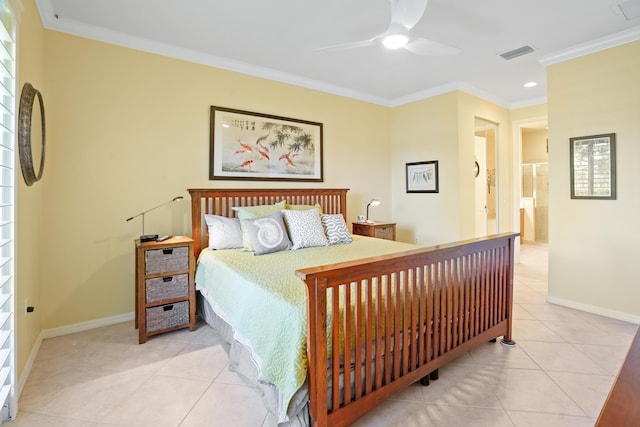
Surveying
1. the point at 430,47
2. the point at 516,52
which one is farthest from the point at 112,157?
the point at 516,52

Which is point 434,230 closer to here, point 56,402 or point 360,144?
point 360,144

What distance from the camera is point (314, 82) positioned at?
4.07 meters

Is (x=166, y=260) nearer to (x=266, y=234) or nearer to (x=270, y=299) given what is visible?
(x=266, y=234)

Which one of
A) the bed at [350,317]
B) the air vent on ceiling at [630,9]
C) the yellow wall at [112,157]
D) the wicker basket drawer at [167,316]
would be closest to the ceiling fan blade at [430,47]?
the air vent on ceiling at [630,9]

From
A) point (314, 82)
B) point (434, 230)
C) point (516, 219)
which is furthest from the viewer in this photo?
point (516, 219)

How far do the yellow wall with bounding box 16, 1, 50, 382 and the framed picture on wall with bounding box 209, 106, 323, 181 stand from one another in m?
1.40

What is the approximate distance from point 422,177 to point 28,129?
4245 millimetres

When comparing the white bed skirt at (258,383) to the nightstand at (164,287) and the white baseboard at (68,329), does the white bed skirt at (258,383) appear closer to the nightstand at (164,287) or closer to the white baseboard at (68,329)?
the nightstand at (164,287)

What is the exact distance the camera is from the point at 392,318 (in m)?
1.72

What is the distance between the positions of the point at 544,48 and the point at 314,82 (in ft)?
8.22

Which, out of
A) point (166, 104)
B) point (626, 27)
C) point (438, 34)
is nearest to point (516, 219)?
point (626, 27)

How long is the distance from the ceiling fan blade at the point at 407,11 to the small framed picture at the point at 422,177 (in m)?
2.57

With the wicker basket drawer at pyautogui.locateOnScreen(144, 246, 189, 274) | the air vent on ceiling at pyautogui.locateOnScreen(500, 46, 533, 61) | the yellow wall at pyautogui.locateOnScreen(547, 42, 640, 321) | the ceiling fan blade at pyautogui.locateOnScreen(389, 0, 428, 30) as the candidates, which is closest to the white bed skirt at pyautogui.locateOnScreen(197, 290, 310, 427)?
the wicker basket drawer at pyautogui.locateOnScreen(144, 246, 189, 274)

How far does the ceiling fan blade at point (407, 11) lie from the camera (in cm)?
193
